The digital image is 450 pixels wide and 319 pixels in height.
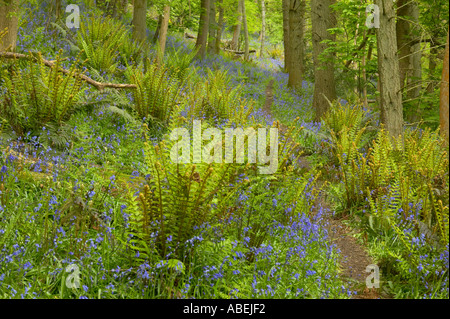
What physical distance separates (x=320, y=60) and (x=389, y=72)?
369cm

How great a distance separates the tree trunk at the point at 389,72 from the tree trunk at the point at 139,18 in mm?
5207

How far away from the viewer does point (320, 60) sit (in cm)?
888

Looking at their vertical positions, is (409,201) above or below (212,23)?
below

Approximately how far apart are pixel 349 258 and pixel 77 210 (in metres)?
2.30

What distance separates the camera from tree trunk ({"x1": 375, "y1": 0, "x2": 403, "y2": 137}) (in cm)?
525

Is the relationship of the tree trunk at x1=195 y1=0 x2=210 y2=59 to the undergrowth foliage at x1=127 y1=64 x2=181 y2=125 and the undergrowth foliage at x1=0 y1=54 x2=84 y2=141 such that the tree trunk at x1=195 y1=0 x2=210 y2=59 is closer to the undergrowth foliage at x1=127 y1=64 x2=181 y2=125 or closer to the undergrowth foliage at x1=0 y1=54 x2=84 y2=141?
the undergrowth foliage at x1=127 y1=64 x2=181 y2=125

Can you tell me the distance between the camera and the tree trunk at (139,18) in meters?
8.48

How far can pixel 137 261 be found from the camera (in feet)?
8.40

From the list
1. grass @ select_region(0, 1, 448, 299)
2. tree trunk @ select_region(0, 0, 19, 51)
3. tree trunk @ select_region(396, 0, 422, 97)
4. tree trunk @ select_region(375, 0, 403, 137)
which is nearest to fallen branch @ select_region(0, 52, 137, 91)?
tree trunk @ select_region(0, 0, 19, 51)

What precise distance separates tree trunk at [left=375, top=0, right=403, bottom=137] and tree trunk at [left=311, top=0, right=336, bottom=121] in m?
3.33

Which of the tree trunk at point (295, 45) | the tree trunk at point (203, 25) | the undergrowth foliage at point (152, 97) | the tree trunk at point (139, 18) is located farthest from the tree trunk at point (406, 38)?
the undergrowth foliage at point (152, 97)

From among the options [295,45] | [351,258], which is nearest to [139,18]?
[295,45]

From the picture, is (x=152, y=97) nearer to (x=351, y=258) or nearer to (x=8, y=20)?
(x=8, y=20)
